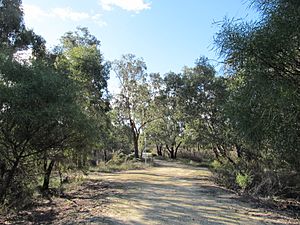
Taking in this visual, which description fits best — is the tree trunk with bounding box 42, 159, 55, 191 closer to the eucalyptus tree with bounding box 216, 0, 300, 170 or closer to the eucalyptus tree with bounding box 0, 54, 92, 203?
the eucalyptus tree with bounding box 0, 54, 92, 203

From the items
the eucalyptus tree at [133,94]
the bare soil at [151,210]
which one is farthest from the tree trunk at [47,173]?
the eucalyptus tree at [133,94]

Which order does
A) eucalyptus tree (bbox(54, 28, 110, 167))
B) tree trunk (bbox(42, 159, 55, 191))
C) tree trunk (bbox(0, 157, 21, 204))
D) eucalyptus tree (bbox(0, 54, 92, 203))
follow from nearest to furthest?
eucalyptus tree (bbox(0, 54, 92, 203))
tree trunk (bbox(0, 157, 21, 204))
tree trunk (bbox(42, 159, 55, 191))
eucalyptus tree (bbox(54, 28, 110, 167))

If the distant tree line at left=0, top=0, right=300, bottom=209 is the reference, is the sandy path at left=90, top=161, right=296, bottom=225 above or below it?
below

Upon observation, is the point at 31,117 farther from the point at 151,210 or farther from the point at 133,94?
the point at 133,94

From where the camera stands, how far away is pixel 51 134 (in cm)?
1029

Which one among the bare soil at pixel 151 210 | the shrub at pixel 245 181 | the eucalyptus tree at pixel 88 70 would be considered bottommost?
the bare soil at pixel 151 210

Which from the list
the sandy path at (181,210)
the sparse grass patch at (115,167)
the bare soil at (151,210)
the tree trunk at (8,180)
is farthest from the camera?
the sparse grass patch at (115,167)

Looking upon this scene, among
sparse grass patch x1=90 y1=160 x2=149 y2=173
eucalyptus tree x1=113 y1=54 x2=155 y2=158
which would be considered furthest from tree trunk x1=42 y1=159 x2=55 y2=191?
eucalyptus tree x1=113 y1=54 x2=155 y2=158

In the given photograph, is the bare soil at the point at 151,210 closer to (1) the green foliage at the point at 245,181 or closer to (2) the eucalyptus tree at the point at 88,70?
(1) the green foliage at the point at 245,181

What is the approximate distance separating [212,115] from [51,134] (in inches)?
521

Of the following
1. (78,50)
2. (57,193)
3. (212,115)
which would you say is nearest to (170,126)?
(212,115)

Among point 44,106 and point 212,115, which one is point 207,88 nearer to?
Result: point 212,115

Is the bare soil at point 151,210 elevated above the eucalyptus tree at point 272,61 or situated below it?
below

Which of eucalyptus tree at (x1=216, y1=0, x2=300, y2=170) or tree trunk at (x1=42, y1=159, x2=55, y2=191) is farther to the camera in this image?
tree trunk at (x1=42, y1=159, x2=55, y2=191)
